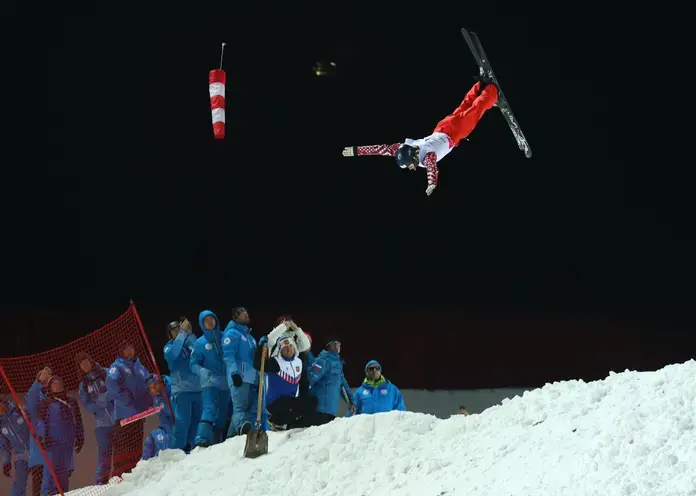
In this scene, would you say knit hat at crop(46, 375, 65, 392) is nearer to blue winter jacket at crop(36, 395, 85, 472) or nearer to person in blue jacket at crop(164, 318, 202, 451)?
blue winter jacket at crop(36, 395, 85, 472)

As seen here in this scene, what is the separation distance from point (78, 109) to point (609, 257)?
6.39m

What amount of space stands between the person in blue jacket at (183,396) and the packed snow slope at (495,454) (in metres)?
0.51

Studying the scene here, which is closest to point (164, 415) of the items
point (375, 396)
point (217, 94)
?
point (375, 396)

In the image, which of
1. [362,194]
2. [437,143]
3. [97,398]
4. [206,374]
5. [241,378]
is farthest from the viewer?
[362,194]

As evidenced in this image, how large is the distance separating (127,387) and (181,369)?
475mm

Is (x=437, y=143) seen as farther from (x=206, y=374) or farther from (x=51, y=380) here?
(x=51, y=380)

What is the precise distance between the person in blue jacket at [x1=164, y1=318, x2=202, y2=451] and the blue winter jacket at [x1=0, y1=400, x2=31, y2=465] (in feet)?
4.43

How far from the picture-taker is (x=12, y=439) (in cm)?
821

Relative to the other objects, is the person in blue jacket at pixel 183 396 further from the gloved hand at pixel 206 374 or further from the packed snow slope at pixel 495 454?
the packed snow slope at pixel 495 454

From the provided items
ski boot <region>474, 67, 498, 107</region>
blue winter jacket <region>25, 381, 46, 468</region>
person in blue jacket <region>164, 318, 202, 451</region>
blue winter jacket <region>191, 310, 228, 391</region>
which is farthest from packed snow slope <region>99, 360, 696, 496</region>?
ski boot <region>474, 67, 498, 107</region>

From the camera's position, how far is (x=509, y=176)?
10766 millimetres

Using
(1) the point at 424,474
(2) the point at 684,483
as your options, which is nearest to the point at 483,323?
(1) the point at 424,474

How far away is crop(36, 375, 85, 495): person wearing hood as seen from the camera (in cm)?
778

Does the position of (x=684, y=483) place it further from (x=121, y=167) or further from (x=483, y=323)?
(x=121, y=167)
